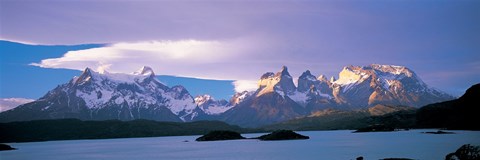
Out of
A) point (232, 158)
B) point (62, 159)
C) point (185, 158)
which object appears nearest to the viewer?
point (232, 158)

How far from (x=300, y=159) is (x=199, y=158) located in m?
37.7

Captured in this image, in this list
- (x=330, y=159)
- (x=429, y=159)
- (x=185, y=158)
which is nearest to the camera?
(x=429, y=159)

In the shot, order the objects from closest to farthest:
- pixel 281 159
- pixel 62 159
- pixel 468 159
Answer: pixel 468 159 < pixel 281 159 < pixel 62 159

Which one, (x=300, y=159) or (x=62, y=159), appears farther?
(x=62, y=159)

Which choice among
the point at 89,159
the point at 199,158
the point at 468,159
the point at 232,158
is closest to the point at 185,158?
the point at 199,158

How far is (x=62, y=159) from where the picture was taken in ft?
586

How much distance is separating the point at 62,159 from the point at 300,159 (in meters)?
89.3

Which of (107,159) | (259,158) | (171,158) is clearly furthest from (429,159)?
(107,159)

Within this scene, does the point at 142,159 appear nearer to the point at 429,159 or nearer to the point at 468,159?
the point at 429,159

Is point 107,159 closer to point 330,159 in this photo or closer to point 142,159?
point 142,159

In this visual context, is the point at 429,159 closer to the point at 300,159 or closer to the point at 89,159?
the point at 300,159

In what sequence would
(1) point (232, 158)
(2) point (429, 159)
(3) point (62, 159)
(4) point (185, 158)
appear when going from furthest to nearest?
(3) point (62, 159) → (4) point (185, 158) → (1) point (232, 158) → (2) point (429, 159)

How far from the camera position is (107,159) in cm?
16738

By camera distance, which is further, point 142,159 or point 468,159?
point 142,159
